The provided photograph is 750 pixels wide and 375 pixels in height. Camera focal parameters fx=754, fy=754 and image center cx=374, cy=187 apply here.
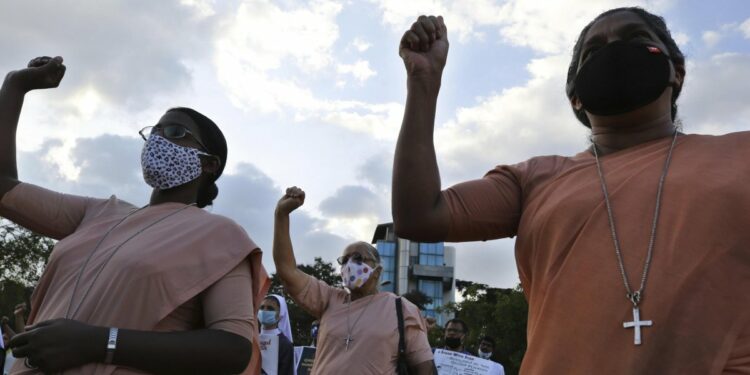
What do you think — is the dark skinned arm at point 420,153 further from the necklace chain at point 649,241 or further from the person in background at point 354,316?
the person in background at point 354,316

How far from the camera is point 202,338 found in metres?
2.75

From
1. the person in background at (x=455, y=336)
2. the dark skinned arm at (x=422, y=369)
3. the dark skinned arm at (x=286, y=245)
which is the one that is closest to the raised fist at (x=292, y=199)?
the dark skinned arm at (x=286, y=245)

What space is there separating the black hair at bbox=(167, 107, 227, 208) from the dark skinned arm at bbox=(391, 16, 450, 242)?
1.47 metres

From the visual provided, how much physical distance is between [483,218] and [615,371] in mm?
629

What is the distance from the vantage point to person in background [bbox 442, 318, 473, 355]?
11.2 m

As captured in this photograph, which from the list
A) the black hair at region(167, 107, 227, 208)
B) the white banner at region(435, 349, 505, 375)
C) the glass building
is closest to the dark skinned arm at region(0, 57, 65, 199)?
the black hair at region(167, 107, 227, 208)

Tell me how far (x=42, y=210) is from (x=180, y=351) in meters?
0.97

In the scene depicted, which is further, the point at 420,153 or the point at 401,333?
A: the point at 401,333

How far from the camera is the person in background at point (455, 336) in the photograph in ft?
36.9

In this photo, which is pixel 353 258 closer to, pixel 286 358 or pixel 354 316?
pixel 354 316

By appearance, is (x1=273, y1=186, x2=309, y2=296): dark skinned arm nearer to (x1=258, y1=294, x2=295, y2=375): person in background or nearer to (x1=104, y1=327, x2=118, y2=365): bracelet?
(x1=258, y1=294, x2=295, y2=375): person in background

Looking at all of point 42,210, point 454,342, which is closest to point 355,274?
point 42,210

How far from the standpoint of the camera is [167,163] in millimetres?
3238

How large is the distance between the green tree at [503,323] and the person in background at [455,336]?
97.5 ft
